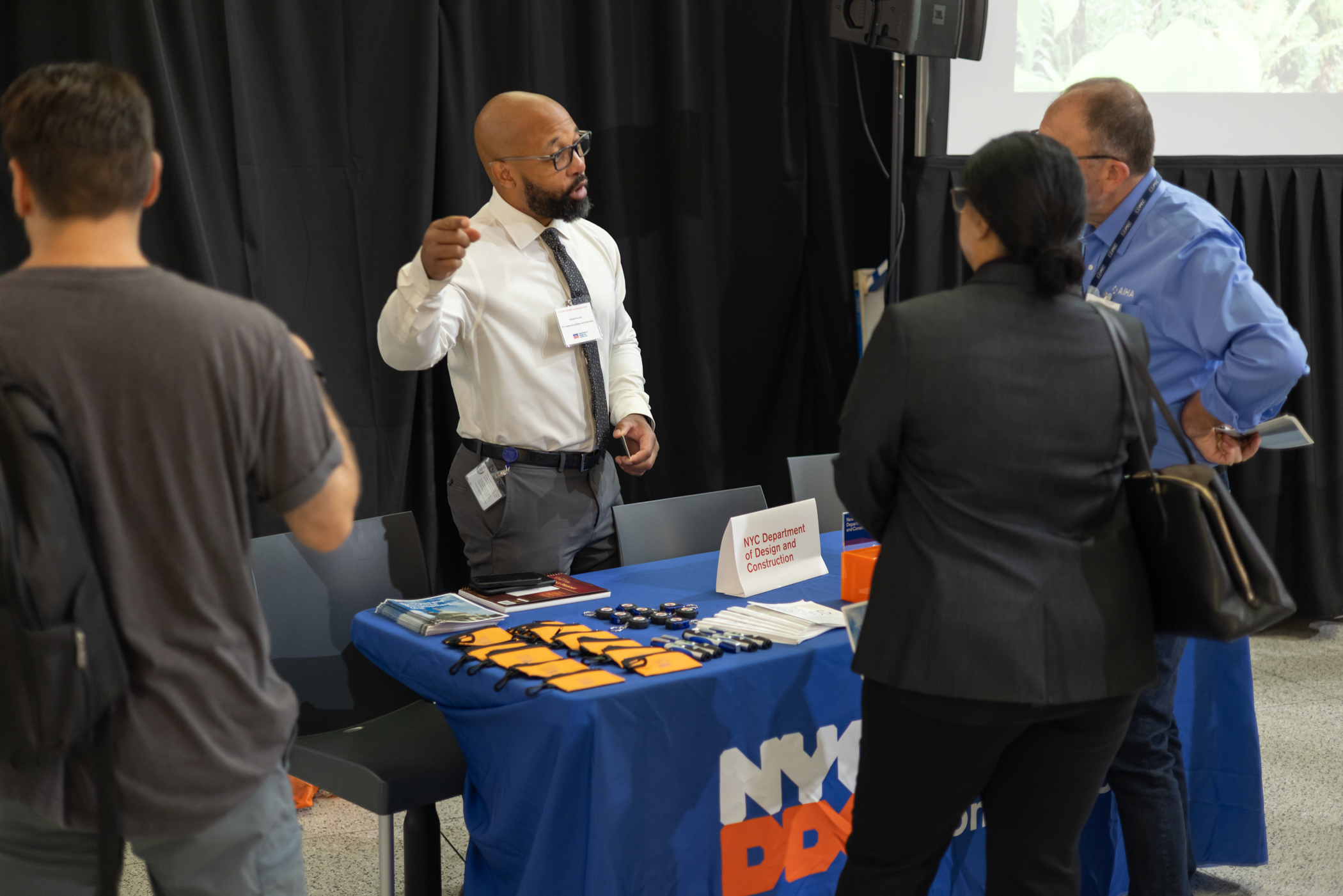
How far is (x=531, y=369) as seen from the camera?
8.49 feet

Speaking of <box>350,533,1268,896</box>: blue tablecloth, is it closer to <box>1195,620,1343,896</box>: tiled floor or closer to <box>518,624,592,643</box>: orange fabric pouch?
<box>518,624,592,643</box>: orange fabric pouch

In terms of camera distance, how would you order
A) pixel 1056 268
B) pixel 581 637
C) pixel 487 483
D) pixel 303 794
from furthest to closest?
pixel 303 794, pixel 487 483, pixel 581 637, pixel 1056 268

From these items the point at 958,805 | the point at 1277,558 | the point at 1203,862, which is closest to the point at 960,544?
the point at 958,805

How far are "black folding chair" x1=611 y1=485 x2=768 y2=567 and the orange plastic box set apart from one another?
0.49m

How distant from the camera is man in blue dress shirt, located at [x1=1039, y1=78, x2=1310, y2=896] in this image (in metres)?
2.03

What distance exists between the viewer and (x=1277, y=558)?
15.3 feet

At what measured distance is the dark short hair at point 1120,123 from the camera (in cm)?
219

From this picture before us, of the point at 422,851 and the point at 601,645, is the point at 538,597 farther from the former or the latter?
the point at 422,851

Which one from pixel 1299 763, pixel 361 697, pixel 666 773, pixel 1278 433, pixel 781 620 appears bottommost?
pixel 1299 763

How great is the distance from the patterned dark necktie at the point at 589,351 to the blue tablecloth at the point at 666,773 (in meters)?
0.58

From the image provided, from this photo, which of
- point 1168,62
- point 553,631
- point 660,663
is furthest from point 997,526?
point 1168,62

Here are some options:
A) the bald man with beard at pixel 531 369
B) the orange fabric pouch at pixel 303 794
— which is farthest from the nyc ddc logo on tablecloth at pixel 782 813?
the orange fabric pouch at pixel 303 794

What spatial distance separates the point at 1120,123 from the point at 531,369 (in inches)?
52.7

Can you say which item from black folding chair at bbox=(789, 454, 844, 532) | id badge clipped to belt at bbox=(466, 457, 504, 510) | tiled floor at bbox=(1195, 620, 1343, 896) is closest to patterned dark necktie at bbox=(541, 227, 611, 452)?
id badge clipped to belt at bbox=(466, 457, 504, 510)
